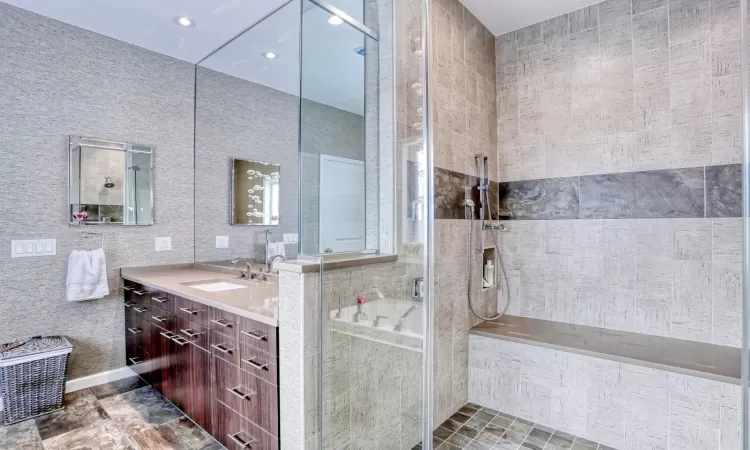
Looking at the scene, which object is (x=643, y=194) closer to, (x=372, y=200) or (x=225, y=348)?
(x=372, y=200)

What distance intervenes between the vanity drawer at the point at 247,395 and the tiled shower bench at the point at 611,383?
1.53 meters

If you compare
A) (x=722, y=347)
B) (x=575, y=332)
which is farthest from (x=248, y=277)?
(x=722, y=347)

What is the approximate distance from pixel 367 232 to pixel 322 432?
979 mm

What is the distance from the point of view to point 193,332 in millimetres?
2125

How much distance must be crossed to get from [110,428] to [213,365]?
0.90 meters

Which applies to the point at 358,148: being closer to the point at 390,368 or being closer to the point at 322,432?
the point at 390,368

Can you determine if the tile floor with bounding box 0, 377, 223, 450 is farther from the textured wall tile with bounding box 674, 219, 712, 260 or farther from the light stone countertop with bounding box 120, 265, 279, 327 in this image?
the textured wall tile with bounding box 674, 219, 712, 260

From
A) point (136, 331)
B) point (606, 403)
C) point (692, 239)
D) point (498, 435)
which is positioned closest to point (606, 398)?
point (606, 403)

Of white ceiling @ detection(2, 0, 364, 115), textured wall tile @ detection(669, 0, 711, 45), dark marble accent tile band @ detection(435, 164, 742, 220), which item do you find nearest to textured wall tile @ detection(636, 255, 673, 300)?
dark marble accent tile band @ detection(435, 164, 742, 220)

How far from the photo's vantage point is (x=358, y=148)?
80.9 inches

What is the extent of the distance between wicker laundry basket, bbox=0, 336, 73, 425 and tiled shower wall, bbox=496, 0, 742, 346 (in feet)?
10.9

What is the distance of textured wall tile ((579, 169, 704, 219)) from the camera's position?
232cm

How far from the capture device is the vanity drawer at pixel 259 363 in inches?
65.1

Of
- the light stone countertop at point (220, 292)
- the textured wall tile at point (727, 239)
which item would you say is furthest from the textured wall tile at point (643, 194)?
the light stone countertop at point (220, 292)
